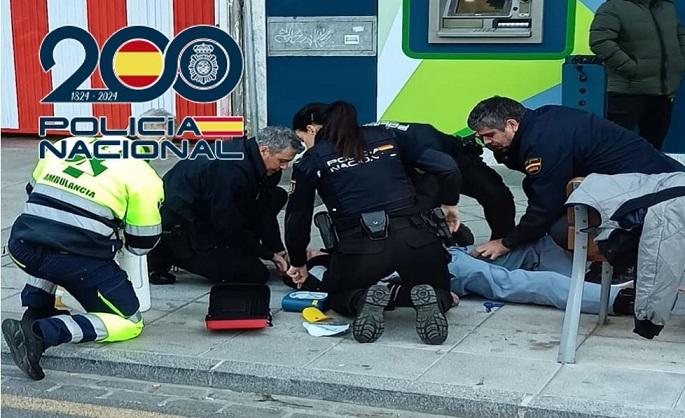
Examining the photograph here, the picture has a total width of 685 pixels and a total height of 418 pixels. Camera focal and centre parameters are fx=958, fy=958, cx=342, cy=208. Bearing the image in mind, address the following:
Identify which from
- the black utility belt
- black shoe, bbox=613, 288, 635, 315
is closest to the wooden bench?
black shoe, bbox=613, 288, 635, 315

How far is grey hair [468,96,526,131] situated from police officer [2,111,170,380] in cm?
173

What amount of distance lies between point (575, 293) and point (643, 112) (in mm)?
3390

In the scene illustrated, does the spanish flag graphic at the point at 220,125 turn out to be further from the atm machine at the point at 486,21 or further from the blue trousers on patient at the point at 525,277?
the blue trousers on patient at the point at 525,277

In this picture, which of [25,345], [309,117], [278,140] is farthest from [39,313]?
[309,117]

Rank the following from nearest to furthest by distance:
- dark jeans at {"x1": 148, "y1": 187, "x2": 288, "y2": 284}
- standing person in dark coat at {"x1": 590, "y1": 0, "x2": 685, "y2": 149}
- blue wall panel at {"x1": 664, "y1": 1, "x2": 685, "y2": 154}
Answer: dark jeans at {"x1": 148, "y1": 187, "x2": 288, "y2": 284}
standing person in dark coat at {"x1": 590, "y1": 0, "x2": 685, "y2": 149}
blue wall panel at {"x1": 664, "y1": 1, "x2": 685, "y2": 154}

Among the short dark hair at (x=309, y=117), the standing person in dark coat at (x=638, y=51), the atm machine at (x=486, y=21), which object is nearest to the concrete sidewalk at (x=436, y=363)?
the short dark hair at (x=309, y=117)

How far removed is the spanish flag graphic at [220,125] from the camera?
8.77 m

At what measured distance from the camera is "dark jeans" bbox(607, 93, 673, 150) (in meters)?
7.14

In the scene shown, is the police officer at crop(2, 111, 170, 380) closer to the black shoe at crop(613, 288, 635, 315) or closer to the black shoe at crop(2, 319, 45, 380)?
the black shoe at crop(2, 319, 45, 380)

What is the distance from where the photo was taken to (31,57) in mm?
10305

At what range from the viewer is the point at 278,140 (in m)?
5.25

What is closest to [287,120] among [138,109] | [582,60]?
[138,109]

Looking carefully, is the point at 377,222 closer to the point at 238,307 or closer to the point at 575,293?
the point at 238,307

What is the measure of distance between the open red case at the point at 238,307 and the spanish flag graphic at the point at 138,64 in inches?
160
